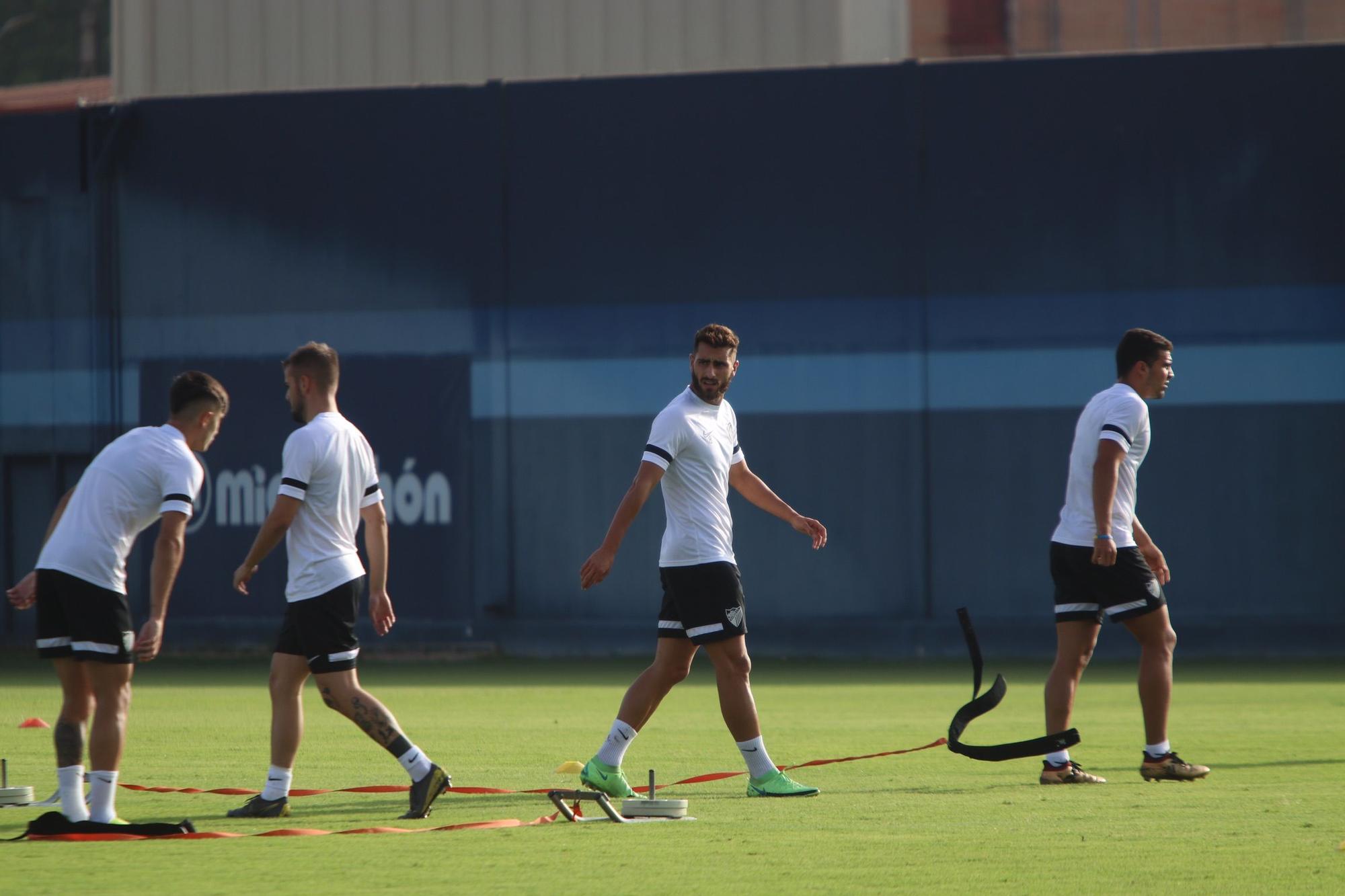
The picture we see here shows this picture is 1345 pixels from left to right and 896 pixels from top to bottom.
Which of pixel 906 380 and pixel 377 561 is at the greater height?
pixel 906 380

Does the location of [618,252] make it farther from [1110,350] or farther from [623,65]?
[1110,350]

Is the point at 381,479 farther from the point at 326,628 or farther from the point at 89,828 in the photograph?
the point at 89,828

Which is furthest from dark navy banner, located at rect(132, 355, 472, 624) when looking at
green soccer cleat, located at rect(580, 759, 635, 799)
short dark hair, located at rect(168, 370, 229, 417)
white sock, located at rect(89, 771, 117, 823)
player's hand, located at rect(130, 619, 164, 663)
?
player's hand, located at rect(130, 619, 164, 663)

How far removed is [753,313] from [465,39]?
583 centimetres

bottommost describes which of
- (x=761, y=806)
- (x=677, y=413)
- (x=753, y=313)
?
(x=761, y=806)

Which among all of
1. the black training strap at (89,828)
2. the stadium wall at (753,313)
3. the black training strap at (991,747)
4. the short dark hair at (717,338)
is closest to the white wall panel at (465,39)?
the stadium wall at (753,313)

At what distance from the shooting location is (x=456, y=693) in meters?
14.7

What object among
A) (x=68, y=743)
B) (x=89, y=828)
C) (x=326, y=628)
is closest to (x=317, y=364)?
(x=326, y=628)

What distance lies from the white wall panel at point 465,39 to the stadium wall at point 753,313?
2007mm

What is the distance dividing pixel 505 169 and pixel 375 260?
189 centimetres

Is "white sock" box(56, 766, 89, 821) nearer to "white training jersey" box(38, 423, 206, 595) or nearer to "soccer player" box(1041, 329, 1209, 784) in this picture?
"white training jersey" box(38, 423, 206, 595)

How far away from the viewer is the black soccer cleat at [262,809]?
7316 millimetres

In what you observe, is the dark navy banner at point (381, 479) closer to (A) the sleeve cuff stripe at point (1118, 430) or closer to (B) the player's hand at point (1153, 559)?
(B) the player's hand at point (1153, 559)

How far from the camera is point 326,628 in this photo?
23.9 ft
